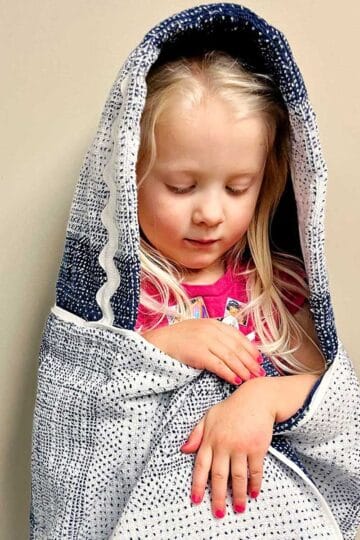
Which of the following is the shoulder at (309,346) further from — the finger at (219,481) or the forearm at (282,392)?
the finger at (219,481)

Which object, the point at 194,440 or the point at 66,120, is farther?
the point at 66,120

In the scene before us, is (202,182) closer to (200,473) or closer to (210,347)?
(210,347)

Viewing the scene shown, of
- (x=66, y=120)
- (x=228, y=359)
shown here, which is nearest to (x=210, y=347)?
(x=228, y=359)

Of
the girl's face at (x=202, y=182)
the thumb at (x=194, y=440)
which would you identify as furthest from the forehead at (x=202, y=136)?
the thumb at (x=194, y=440)

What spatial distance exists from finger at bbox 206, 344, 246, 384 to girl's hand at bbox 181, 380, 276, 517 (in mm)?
16

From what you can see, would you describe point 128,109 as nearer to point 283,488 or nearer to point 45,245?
point 45,245

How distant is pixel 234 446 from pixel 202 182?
0.91ft

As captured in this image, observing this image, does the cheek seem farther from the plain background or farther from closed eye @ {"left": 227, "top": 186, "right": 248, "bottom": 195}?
the plain background

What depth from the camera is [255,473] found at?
817mm

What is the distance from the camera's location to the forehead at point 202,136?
32.2 inches

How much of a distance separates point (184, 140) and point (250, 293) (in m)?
0.21

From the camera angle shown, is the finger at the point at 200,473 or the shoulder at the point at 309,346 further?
the shoulder at the point at 309,346

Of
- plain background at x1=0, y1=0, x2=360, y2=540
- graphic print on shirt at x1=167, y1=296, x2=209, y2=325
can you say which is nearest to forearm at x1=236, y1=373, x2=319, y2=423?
graphic print on shirt at x1=167, y1=296, x2=209, y2=325

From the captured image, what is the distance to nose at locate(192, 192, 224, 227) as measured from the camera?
2.77ft
